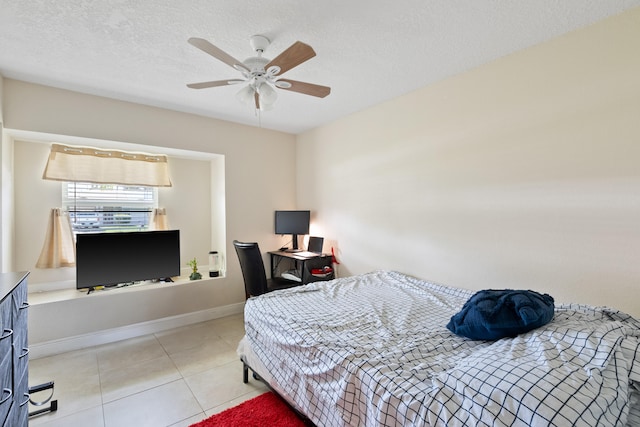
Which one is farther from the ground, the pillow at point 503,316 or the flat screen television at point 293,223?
the flat screen television at point 293,223

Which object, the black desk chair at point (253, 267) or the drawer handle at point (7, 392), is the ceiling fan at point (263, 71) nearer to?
the black desk chair at point (253, 267)

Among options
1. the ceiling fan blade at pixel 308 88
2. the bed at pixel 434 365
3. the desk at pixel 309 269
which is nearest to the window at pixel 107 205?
the desk at pixel 309 269

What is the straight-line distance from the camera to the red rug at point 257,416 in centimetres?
181

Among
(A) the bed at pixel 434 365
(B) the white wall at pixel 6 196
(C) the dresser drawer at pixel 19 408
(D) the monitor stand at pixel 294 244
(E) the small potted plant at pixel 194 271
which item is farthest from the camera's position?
(D) the monitor stand at pixel 294 244

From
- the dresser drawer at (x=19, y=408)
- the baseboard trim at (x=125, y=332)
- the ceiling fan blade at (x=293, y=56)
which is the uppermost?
the ceiling fan blade at (x=293, y=56)

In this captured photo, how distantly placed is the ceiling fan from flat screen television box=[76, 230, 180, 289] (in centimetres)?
203

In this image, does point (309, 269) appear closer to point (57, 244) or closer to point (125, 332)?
point (125, 332)

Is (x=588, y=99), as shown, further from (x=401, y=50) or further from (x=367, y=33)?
(x=367, y=33)

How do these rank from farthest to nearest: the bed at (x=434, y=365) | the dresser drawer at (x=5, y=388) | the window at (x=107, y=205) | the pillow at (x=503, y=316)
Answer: the window at (x=107, y=205)
the pillow at (x=503, y=316)
the dresser drawer at (x=5, y=388)
the bed at (x=434, y=365)

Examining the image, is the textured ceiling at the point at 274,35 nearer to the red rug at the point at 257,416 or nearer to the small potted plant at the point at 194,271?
the small potted plant at the point at 194,271

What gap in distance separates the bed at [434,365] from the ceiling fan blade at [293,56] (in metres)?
1.63

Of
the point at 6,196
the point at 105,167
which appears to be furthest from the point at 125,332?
the point at 105,167

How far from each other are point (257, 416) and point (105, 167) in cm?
308

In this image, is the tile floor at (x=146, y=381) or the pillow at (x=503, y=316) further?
the tile floor at (x=146, y=381)
